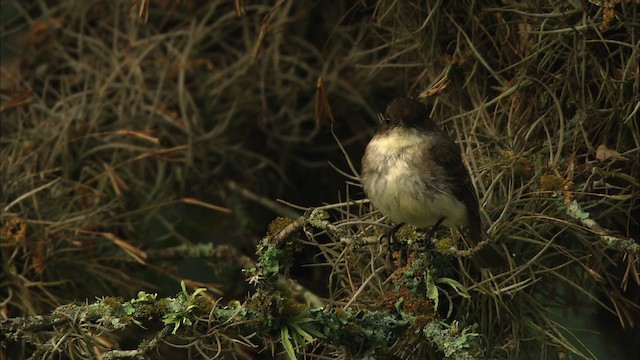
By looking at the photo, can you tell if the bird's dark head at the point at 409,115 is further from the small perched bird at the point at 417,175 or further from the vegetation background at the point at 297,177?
the vegetation background at the point at 297,177

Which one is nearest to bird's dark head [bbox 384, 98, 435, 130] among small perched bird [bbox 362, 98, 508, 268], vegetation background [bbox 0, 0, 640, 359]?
small perched bird [bbox 362, 98, 508, 268]

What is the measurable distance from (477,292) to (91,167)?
5.00 ft

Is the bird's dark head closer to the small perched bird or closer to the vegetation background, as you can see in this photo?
the small perched bird

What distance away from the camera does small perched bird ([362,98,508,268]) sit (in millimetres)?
2605

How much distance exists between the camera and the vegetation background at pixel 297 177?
229 centimetres

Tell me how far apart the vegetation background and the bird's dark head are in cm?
13

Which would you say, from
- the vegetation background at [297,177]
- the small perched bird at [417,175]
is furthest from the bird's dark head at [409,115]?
the vegetation background at [297,177]

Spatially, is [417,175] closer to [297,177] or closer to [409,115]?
[409,115]

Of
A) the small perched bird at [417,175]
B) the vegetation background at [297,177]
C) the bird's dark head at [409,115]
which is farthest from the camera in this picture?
the bird's dark head at [409,115]

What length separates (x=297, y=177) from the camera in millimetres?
3996

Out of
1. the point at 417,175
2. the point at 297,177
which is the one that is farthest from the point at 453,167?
the point at 297,177

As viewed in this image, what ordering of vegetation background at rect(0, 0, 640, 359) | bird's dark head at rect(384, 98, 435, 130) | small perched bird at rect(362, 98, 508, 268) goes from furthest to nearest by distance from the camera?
bird's dark head at rect(384, 98, 435, 130), small perched bird at rect(362, 98, 508, 268), vegetation background at rect(0, 0, 640, 359)

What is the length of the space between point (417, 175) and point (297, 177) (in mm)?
1324

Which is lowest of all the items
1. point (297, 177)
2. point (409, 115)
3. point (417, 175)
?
point (297, 177)
